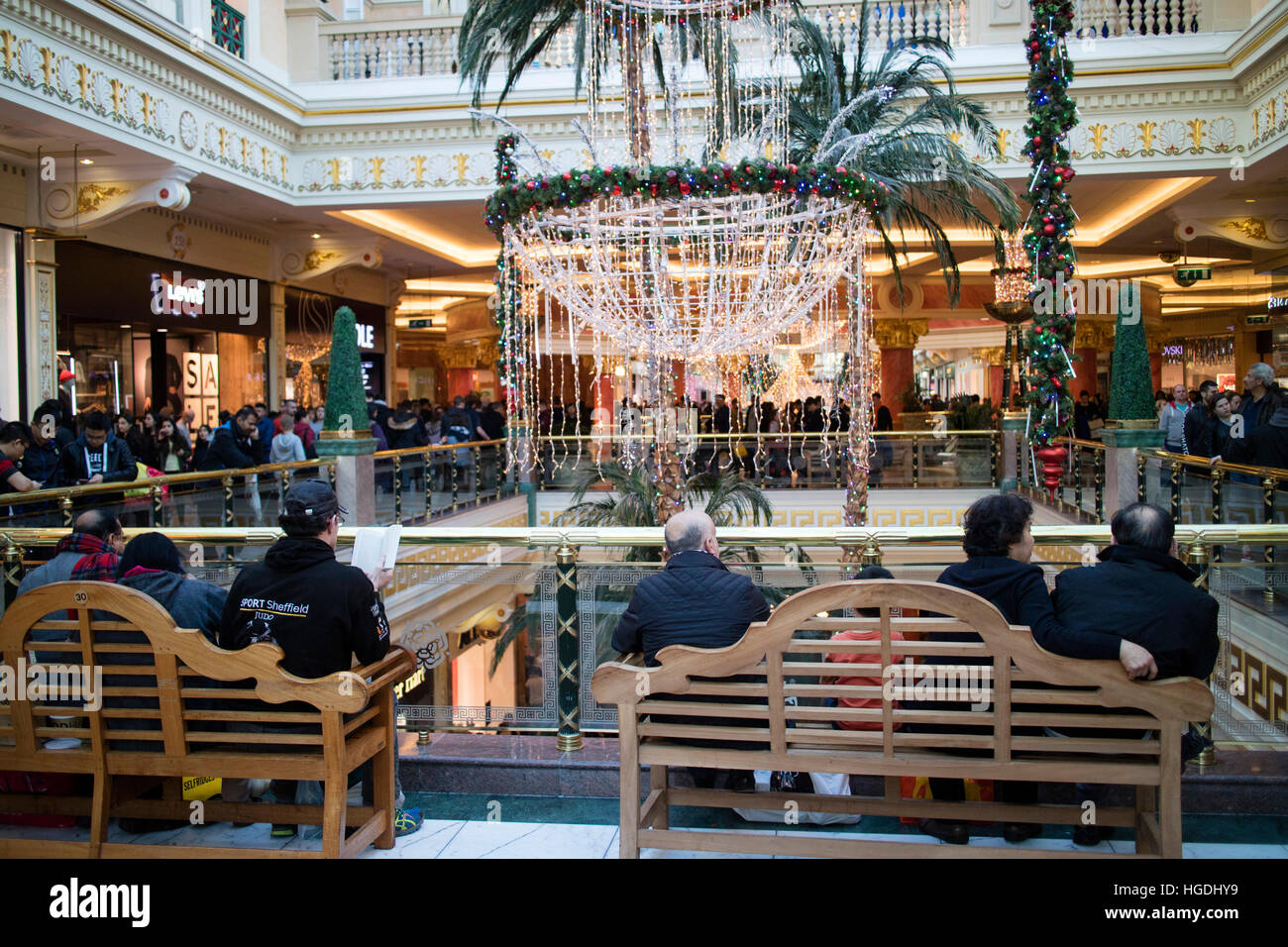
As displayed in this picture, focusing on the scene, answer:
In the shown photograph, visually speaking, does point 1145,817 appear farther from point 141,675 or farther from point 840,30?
point 840,30

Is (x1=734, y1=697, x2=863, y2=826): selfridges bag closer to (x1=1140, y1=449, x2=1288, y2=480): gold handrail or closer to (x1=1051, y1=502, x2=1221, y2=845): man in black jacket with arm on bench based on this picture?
(x1=1051, y1=502, x2=1221, y2=845): man in black jacket with arm on bench

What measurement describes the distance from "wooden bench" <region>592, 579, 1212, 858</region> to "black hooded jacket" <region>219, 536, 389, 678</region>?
74 cm

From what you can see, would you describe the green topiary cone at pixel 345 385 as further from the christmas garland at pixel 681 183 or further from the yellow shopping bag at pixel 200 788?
the yellow shopping bag at pixel 200 788

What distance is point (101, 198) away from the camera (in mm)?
9500

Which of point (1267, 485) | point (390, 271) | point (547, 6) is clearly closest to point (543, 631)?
point (1267, 485)

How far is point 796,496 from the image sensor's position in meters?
13.0

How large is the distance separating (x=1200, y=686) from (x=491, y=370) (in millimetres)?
21345

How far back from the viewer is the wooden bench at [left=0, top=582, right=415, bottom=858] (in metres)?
2.57

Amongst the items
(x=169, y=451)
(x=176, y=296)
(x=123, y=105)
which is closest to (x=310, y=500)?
(x=123, y=105)

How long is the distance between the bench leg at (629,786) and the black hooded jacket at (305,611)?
30.3 inches

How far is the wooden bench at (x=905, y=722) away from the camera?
2.34 meters

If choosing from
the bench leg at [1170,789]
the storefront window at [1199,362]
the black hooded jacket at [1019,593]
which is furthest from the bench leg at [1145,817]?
the storefront window at [1199,362]

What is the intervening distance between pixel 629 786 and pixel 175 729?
123 cm
